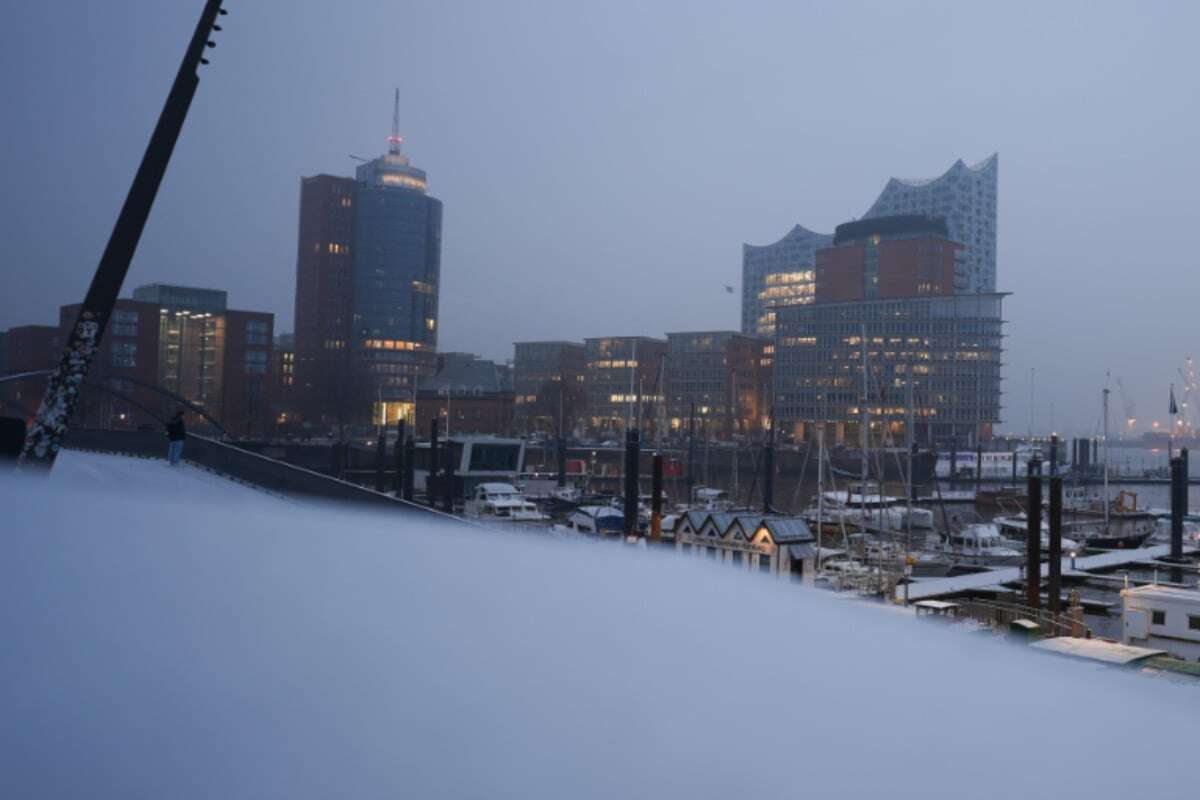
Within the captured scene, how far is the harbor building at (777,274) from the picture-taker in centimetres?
14688

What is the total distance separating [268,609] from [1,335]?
67.9 meters

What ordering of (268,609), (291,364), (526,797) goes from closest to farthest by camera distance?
(526,797) → (268,609) → (291,364)

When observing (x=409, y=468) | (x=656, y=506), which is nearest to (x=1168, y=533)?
(x=656, y=506)

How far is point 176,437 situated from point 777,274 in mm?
142372

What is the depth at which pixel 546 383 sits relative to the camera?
109375mm

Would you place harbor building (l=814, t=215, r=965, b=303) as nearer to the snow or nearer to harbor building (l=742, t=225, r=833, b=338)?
harbor building (l=742, t=225, r=833, b=338)

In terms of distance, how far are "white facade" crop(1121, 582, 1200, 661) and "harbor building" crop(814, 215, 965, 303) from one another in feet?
317

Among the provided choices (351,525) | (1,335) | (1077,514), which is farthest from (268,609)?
(1,335)

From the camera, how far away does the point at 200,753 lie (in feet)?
4.57

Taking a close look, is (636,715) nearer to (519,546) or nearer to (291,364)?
(519,546)

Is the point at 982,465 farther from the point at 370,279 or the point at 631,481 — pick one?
the point at 370,279

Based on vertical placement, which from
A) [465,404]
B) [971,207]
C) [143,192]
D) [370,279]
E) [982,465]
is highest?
[971,207]

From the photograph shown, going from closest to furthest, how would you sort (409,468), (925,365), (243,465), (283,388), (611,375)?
(243,465), (409,468), (925,365), (283,388), (611,375)

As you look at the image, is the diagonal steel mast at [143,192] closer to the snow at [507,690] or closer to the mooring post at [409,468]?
the snow at [507,690]
